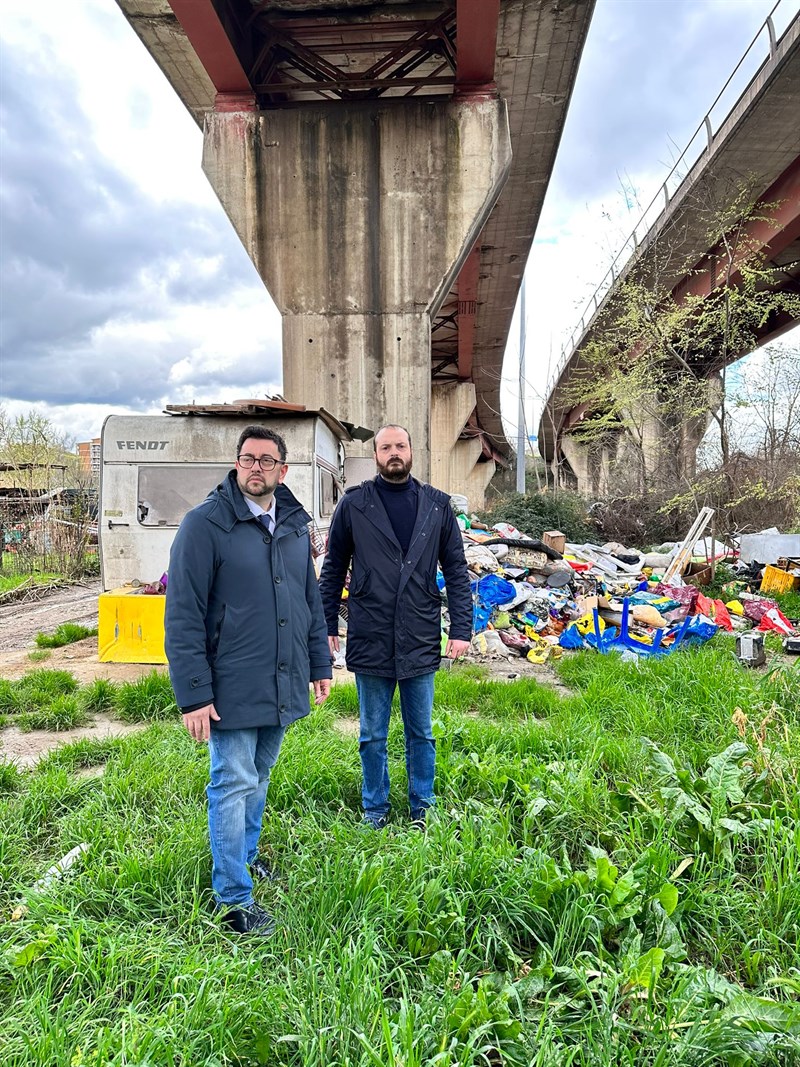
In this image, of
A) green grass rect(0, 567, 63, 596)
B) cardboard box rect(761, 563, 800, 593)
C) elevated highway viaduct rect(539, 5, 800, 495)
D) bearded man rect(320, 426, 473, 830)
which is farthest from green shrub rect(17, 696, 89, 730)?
elevated highway viaduct rect(539, 5, 800, 495)

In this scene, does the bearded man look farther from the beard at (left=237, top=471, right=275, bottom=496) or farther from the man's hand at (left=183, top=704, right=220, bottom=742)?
the man's hand at (left=183, top=704, right=220, bottom=742)

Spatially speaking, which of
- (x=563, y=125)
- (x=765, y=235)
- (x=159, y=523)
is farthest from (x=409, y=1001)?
(x=765, y=235)

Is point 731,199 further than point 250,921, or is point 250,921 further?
point 731,199

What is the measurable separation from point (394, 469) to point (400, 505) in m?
0.21

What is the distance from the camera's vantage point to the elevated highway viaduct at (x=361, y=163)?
8.39 metres

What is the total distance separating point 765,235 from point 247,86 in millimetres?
10621

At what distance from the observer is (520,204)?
1319 centimetres

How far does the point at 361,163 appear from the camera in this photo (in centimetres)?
894

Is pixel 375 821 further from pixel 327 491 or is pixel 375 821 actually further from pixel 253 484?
pixel 327 491

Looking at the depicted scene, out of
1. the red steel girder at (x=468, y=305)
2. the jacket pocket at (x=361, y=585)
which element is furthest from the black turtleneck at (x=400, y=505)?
the red steel girder at (x=468, y=305)

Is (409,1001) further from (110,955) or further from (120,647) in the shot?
(120,647)

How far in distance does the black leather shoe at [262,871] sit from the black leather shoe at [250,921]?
0.84 feet

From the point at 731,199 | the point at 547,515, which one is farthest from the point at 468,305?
the point at 731,199

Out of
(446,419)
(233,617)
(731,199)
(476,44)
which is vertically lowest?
(233,617)
